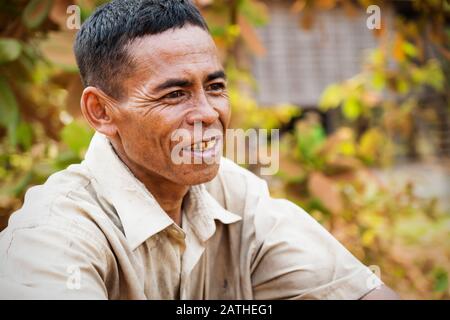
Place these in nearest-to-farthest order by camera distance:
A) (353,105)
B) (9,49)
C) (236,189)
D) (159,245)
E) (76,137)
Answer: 1. (159,245)
2. (236,189)
3. (9,49)
4. (76,137)
5. (353,105)

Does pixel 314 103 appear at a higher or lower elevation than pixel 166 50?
higher

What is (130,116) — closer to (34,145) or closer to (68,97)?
(68,97)

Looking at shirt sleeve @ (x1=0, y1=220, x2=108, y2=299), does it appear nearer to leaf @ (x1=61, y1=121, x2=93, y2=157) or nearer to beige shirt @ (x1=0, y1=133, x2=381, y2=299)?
beige shirt @ (x1=0, y1=133, x2=381, y2=299)

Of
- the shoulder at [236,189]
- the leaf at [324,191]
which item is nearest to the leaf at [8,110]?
the shoulder at [236,189]

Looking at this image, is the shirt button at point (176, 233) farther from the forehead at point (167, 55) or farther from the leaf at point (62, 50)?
the leaf at point (62, 50)

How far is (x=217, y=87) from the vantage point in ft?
3.31

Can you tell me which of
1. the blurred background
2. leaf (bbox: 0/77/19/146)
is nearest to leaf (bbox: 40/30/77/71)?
the blurred background

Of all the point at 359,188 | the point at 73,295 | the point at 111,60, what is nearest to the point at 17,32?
the point at 111,60

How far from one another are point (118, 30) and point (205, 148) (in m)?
0.25

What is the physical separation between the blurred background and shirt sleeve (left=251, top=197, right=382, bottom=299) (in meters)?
0.59

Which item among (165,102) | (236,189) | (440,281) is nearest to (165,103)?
(165,102)

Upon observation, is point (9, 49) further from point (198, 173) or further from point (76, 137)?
point (198, 173)

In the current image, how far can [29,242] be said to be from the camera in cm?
84

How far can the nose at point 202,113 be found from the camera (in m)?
0.95
